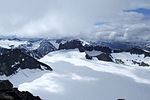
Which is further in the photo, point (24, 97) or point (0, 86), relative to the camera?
point (0, 86)

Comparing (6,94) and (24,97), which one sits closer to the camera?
(6,94)

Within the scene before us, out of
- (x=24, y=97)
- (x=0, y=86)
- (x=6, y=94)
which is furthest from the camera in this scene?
(x=0, y=86)

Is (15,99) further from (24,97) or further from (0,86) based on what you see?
(0,86)

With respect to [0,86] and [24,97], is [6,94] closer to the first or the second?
[24,97]

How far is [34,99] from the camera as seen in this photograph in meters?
95.9

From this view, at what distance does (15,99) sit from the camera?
80.7 meters

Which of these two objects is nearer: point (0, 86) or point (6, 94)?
point (6, 94)

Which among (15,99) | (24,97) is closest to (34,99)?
(24,97)

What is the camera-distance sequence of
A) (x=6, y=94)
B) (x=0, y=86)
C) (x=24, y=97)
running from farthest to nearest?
(x=0, y=86) → (x=24, y=97) → (x=6, y=94)

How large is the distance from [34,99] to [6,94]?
16465mm

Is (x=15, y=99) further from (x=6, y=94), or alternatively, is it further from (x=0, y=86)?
(x=0, y=86)

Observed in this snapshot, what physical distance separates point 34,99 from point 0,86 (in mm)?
21498

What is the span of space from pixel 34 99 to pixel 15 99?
15.6 metres

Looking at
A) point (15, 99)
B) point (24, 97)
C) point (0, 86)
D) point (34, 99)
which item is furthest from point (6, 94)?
point (0, 86)
